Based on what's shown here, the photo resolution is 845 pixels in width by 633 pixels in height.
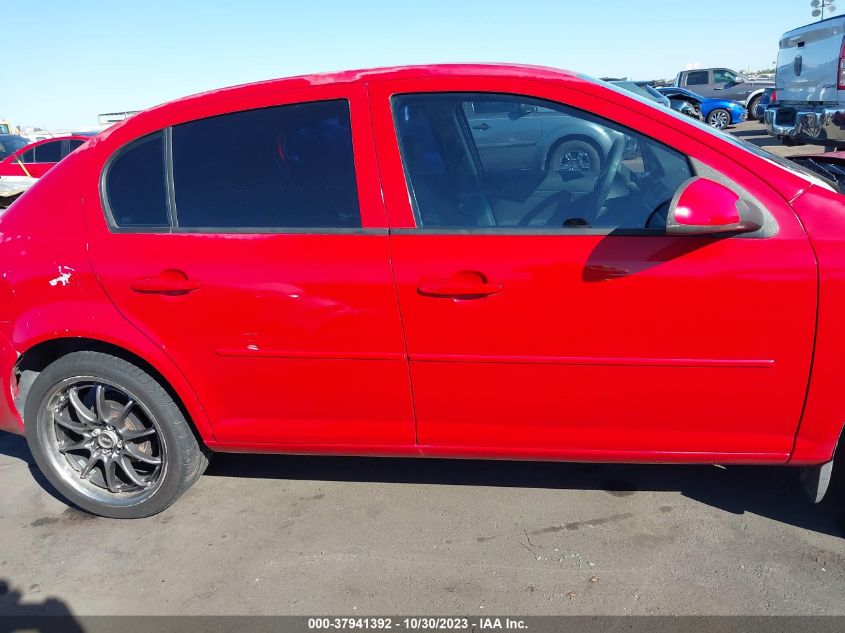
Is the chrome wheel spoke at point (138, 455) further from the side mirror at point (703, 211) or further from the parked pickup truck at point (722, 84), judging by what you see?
the parked pickup truck at point (722, 84)

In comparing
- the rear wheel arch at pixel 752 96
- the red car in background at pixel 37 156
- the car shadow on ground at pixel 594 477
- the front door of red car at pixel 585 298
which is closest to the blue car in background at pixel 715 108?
the rear wheel arch at pixel 752 96

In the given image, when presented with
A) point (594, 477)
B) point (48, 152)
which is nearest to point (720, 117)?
point (48, 152)

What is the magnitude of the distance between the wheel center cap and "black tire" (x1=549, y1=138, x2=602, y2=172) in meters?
2.24

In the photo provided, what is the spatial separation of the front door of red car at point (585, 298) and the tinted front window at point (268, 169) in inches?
7.5

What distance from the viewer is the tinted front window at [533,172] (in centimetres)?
254

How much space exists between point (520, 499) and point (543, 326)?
1.02 meters

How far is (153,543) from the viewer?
9.94 ft

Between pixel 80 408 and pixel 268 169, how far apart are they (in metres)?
1.39

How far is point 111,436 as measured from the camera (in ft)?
10.4

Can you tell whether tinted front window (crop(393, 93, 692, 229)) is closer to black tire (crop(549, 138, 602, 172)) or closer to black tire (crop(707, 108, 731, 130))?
black tire (crop(549, 138, 602, 172))

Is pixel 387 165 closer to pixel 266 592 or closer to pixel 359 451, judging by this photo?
pixel 359 451

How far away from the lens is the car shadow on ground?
2.98 metres

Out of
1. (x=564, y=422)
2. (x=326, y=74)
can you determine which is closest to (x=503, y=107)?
(x=326, y=74)

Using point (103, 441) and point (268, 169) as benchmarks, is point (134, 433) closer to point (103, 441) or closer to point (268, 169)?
point (103, 441)
